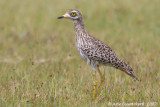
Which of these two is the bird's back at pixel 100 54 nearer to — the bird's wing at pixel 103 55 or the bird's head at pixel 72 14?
the bird's wing at pixel 103 55

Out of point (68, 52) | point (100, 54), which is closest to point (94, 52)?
point (100, 54)

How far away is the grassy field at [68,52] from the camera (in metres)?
6.38

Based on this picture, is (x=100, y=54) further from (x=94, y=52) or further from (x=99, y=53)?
(x=94, y=52)

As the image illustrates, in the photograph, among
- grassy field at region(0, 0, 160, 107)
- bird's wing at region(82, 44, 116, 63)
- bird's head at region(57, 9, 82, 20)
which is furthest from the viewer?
bird's head at region(57, 9, 82, 20)

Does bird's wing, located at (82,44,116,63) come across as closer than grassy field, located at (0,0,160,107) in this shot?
No

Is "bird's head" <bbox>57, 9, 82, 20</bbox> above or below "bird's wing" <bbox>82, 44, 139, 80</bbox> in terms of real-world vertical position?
above

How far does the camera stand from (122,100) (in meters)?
6.11

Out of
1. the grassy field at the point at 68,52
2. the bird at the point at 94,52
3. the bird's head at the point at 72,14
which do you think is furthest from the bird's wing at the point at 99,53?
the bird's head at the point at 72,14

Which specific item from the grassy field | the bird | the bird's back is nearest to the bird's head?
the bird

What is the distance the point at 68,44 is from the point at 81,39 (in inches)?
125

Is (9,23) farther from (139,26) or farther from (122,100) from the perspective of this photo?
(122,100)

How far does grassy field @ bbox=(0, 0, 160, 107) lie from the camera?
6.38 meters

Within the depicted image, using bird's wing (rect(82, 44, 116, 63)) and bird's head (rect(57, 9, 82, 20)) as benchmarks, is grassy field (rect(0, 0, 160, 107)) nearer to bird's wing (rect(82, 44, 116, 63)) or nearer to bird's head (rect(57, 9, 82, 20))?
bird's wing (rect(82, 44, 116, 63))

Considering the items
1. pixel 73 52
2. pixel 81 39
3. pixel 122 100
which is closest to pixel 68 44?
pixel 73 52
